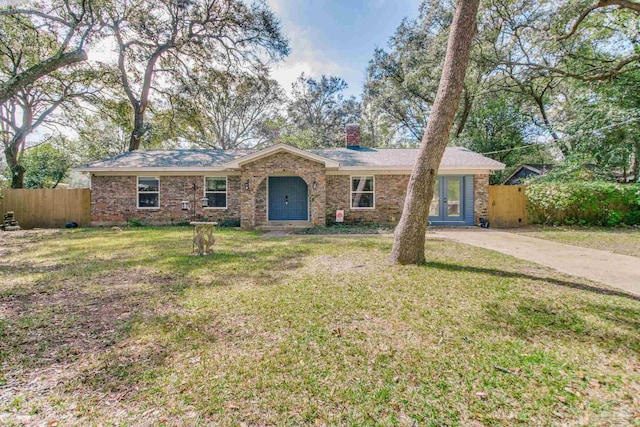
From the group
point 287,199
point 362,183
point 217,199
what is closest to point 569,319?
point 362,183

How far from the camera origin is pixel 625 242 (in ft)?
26.3

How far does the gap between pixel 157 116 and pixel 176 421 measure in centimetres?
2185

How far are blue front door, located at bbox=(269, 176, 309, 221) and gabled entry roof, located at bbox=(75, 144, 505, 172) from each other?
1.75 meters

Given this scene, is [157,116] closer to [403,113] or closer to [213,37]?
[213,37]

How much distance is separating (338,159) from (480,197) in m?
6.33

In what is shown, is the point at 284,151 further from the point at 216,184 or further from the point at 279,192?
the point at 216,184

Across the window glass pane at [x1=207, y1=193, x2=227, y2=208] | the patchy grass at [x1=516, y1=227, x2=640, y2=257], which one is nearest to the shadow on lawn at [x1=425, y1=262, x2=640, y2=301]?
the patchy grass at [x1=516, y1=227, x2=640, y2=257]

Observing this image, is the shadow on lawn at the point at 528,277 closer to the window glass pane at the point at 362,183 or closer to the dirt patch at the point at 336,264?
the dirt patch at the point at 336,264

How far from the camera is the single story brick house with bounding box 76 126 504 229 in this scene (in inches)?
484

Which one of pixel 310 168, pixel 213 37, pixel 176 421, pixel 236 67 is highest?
pixel 213 37

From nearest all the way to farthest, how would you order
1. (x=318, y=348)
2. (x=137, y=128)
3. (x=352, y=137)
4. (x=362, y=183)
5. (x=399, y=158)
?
(x=318, y=348) < (x=362, y=183) < (x=399, y=158) < (x=352, y=137) < (x=137, y=128)

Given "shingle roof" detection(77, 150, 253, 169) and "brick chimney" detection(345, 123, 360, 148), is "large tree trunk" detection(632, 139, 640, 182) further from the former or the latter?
"shingle roof" detection(77, 150, 253, 169)

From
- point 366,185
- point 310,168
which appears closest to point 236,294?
point 310,168

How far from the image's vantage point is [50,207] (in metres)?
13.0
